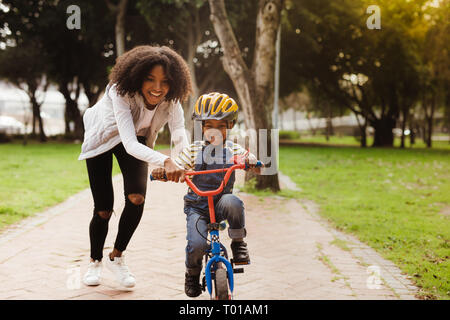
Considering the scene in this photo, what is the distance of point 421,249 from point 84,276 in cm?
345

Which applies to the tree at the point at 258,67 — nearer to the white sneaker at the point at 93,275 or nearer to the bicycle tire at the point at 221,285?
the white sneaker at the point at 93,275

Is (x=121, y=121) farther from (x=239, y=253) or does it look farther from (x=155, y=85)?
(x=239, y=253)

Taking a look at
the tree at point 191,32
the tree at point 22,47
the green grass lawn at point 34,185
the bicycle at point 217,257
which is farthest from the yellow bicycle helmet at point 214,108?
the tree at point 22,47

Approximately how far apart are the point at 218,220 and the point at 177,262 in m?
1.58

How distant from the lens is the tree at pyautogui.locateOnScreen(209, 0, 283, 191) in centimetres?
911

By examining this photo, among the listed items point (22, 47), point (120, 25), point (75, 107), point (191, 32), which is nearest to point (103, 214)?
point (120, 25)

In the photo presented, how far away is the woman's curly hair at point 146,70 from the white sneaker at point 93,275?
1392mm

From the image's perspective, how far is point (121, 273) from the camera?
148 inches

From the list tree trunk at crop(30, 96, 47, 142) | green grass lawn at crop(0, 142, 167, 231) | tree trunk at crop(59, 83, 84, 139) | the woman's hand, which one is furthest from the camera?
tree trunk at crop(59, 83, 84, 139)

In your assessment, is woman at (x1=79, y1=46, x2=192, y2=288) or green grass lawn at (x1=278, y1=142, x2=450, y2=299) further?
green grass lawn at (x1=278, y1=142, x2=450, y2=299)

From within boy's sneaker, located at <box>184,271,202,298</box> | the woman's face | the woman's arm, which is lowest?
boy's sneaker, located at <box>184,271,202,298</box>

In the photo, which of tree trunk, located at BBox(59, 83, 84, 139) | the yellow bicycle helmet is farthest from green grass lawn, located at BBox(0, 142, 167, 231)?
tree trunk, located at BBox(59, 83, 84, 139)

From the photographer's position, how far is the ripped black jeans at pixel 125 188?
3.59 meters

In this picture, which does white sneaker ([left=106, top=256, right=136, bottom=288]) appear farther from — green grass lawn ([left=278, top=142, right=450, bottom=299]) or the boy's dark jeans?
green grass lawn ([left=278, top=142, right=450, bottom=299])
